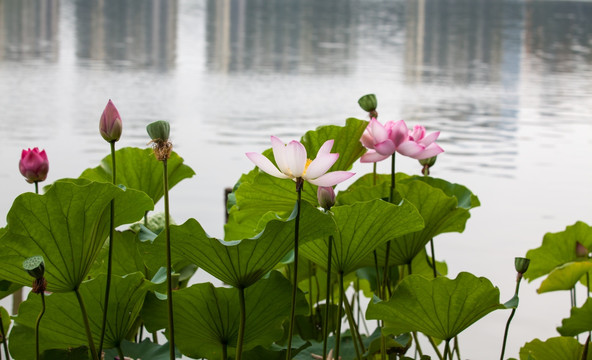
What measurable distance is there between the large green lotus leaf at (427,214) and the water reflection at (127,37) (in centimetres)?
849

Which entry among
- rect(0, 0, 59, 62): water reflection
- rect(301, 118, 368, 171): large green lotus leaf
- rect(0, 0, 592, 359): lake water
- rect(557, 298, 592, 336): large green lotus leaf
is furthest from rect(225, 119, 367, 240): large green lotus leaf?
rect(0, 0, 59, 62): water reflection

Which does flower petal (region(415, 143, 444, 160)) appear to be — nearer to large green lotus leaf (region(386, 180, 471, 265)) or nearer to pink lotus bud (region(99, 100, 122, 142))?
large green lotus leaf (region(386, 180, 471, 265))

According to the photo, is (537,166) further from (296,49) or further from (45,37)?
(45,37)

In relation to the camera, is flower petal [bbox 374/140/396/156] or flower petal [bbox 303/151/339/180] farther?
flower petal [bbox 374/140/396/156]

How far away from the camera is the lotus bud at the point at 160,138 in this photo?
73cm

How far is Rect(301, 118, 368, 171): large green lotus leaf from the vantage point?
1.07 meters

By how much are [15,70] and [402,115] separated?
3.98 metres

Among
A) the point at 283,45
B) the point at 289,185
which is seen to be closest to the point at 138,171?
the point at 289,185

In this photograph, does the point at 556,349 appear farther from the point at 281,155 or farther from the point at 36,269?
the point at 36,269

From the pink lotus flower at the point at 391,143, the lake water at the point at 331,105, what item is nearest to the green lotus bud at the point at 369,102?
the pink lotus flower at the point at 391,143

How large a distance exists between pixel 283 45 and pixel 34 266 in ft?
41.8

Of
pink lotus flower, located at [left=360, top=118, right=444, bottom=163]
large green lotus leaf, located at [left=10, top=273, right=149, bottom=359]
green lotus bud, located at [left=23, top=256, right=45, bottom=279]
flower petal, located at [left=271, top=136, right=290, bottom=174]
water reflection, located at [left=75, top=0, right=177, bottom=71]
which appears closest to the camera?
green lotus bud, located at [left=23, top=256, right=45, bottom=279]

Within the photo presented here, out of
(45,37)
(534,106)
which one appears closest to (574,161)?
(534,106)

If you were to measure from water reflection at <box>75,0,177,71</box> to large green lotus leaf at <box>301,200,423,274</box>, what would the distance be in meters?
8.63
